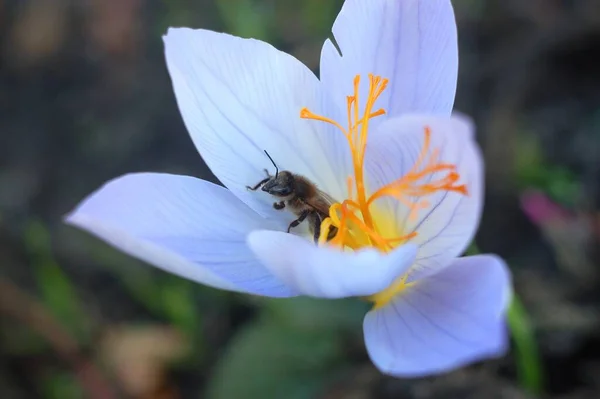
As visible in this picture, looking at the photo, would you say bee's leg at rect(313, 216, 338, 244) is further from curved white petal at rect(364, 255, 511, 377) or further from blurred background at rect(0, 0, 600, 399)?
blurred background at rect(0, 0, 600, 399)

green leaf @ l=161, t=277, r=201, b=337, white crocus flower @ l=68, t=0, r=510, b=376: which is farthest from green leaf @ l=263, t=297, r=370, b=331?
white crocus flower @ l=68, t=0, r=510, b=376

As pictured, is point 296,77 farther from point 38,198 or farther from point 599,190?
point 38,198

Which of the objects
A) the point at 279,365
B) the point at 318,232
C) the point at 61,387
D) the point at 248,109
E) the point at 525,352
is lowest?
the point at 61,387

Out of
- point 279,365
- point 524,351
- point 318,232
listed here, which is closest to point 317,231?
point 318,232

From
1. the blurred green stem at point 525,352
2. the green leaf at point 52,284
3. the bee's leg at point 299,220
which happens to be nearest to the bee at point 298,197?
the bee's leg at point 299,220

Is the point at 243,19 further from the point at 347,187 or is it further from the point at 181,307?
the point at 347,187

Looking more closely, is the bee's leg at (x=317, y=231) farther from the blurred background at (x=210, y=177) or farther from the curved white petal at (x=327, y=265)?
the blurred background at (x=210, y=177)
